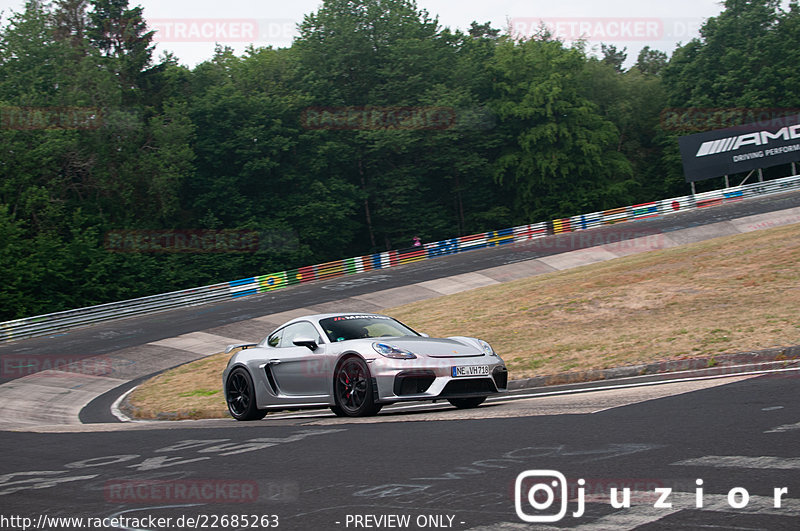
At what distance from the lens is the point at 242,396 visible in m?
12.2

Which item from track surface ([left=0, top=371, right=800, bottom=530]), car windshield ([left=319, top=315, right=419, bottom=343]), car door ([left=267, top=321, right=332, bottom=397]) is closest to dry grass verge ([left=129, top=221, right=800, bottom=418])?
car windshield ([left=319, top=315, right=419, bottom=343])

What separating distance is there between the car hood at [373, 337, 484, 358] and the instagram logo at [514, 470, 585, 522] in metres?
4.37

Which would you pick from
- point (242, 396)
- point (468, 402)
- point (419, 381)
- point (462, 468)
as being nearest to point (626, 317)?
point (468, 402)

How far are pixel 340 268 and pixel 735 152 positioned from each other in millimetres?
28329

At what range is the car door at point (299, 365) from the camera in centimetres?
1073

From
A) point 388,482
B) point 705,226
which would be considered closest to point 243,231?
point 705,226

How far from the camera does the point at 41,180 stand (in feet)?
177

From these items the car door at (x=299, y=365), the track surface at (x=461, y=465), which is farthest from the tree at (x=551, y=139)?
the track surface at (x=461, y=465)

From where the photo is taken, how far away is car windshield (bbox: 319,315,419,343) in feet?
36.4

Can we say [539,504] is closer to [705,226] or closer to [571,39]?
[705,226]

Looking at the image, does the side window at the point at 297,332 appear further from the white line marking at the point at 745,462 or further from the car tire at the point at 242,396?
the white line marking at the point at 745,462

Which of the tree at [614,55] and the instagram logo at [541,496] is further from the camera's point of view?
the tree at [614,55]

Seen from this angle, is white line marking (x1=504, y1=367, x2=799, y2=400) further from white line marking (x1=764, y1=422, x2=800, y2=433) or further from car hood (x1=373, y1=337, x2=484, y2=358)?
white line marking (x1=764, y1=422, x2=800, y2=433)

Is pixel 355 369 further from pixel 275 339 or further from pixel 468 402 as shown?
pixel 275 339
